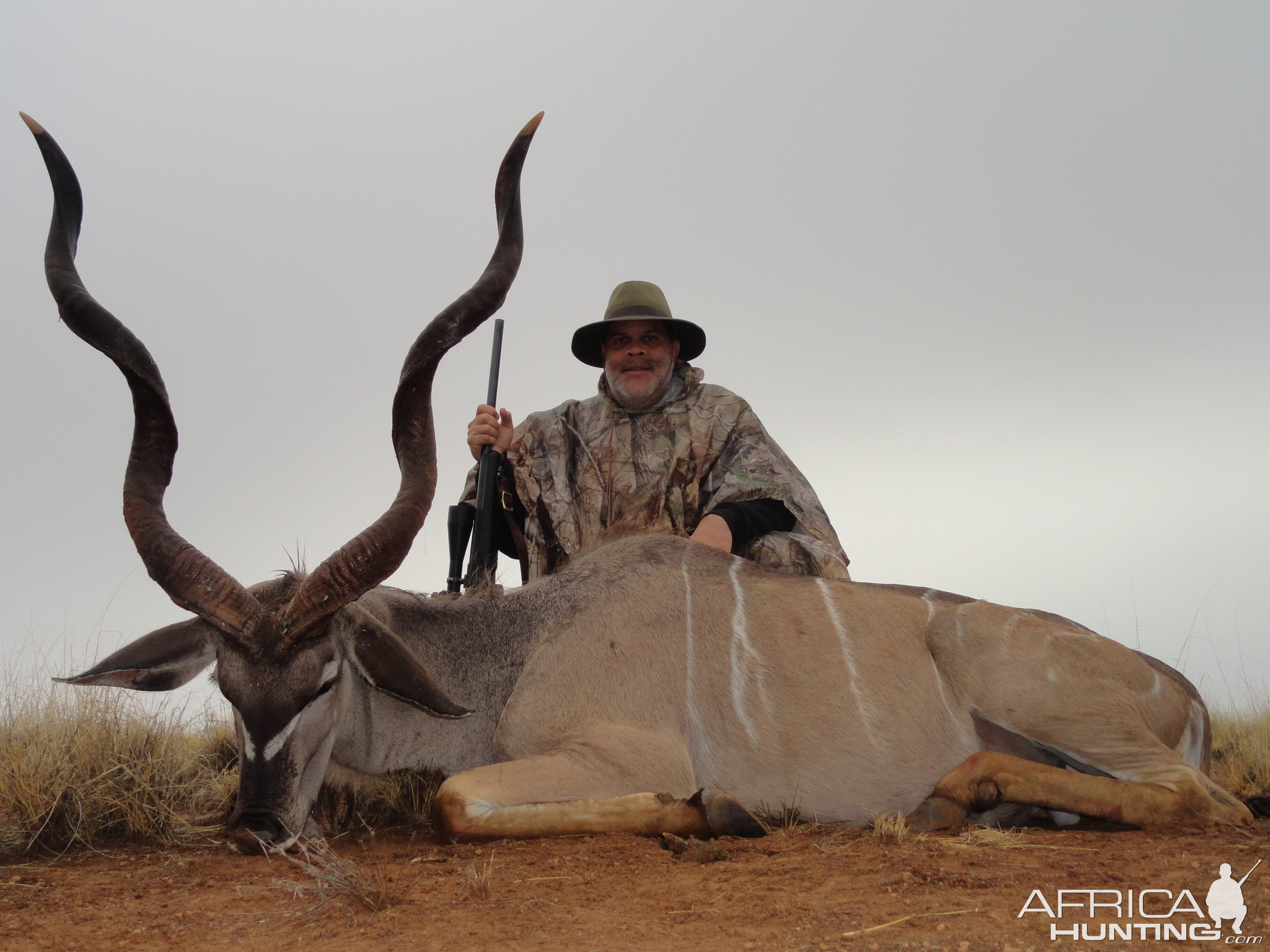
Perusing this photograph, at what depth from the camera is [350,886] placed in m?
2.86

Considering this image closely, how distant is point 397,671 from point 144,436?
1538 millimetres

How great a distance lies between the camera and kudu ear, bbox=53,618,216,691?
13.8ft

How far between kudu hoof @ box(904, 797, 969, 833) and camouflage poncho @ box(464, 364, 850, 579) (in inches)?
95.0

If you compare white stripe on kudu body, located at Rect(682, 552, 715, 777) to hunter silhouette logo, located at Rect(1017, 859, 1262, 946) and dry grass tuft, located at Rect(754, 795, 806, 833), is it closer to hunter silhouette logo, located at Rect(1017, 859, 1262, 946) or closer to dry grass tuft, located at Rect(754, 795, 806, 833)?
dry grass tuft, located at Rect(754, 795, 806, 833)

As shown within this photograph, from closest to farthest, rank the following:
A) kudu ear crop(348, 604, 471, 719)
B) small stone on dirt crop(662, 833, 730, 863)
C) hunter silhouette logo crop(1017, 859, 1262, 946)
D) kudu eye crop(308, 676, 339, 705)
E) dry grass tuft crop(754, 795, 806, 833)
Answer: hunter silhouette logo crop(1017, 859, 1262, 946) < small stone on dirt crop(662, 833, 730, 863) < kudu eye crop(308, 676, 339, 705) < kudu ear crop(348, 604, 471, 719) < dry grass tuft crop(754, 795, 806, 833)

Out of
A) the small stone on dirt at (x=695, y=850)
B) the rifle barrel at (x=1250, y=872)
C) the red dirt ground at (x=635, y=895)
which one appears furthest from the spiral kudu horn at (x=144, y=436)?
the rifle barrel at (x=1250, y=872)

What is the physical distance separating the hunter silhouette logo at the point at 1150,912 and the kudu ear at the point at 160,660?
328cm

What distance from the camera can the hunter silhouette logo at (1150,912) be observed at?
2479mm

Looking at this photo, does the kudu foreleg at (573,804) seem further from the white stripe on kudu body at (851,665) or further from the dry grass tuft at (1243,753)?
the dry grass tuft at (1243,753)

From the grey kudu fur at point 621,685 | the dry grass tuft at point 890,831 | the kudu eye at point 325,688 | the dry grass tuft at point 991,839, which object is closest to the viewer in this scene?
the dry grass tuft at point 991,839

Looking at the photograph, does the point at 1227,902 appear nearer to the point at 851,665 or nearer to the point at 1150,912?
the point at 1150,912

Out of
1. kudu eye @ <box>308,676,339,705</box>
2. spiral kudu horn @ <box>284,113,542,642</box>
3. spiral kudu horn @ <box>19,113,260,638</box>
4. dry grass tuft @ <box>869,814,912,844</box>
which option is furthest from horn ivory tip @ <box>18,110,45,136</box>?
dry grass tuft @ <box>869,814,912,844</box>

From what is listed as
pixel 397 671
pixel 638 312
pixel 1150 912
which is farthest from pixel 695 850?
pixel 638 312

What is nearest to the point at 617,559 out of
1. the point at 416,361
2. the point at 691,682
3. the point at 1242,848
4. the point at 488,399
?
the point at 691,682
